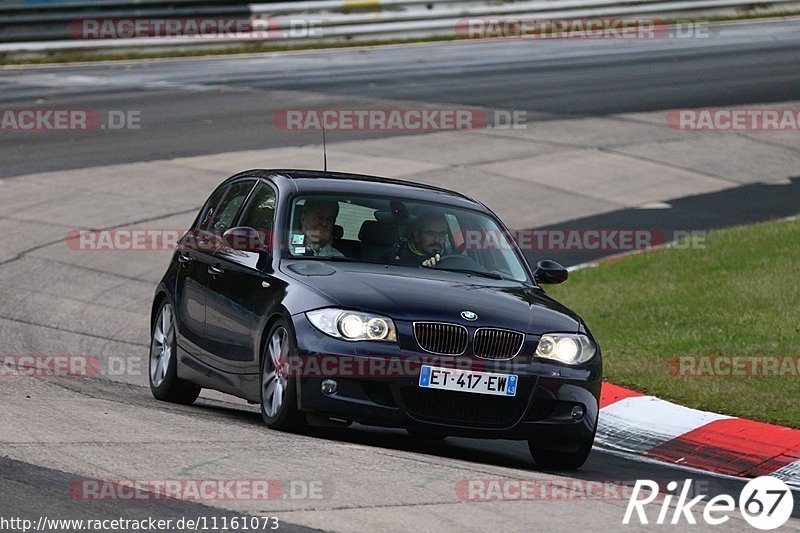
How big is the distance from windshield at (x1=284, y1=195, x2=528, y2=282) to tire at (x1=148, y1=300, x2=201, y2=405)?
155cm

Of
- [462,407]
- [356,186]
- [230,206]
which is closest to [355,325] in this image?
[462,407]

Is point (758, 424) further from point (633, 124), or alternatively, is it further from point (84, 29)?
point (84, 29)

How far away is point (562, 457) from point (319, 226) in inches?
80.8

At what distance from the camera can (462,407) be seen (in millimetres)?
8062

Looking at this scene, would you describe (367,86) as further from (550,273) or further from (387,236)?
(387,236)

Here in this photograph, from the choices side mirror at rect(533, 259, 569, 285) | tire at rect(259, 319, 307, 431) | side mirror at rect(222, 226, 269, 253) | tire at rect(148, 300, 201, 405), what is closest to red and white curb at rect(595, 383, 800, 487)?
side mirror at rect(533, 259, 569, 285)

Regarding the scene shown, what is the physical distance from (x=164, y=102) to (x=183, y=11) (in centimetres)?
753

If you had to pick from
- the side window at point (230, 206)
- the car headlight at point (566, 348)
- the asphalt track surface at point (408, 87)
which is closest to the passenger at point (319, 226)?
the side window at point (230, 206)

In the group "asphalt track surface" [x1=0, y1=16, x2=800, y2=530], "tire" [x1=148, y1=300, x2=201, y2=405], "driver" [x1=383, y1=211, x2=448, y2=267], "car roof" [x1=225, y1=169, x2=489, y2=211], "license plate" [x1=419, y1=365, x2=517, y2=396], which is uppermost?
"car roof" [x1=225, y1=169, x2=489, y2=211]

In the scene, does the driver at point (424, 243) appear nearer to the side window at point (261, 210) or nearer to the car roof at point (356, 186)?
the car roof at point (356, 186)

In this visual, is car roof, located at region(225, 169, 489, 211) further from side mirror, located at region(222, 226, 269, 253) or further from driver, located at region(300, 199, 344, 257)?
side mirror, located at region(222, 226, 269, 253)

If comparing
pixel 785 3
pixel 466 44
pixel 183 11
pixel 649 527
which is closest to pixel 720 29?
pixel 785 3

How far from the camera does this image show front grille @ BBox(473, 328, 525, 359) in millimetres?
8086

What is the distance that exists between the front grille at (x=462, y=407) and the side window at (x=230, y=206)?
8.36ft
